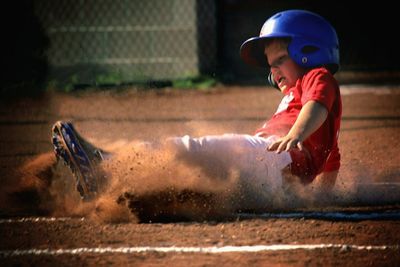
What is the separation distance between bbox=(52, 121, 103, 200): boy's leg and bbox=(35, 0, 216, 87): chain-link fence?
254 inches

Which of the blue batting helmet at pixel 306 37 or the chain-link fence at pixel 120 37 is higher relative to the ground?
the blue batting helmet at pixel 306 37

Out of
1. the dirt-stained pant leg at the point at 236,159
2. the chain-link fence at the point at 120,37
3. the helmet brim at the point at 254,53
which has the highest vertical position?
the helmet brim at the point at 254,53

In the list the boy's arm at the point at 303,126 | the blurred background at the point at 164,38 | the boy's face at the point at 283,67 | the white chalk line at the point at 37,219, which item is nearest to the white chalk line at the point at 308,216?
the white chalk line at the point at 37,219

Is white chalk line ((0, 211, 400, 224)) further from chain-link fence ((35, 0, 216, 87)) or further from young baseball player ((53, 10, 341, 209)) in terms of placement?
chain-link fence ((35, 0, 216, 87))

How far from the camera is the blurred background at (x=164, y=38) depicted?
10.0m

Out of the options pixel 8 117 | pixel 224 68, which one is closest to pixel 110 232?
pixel 8 117

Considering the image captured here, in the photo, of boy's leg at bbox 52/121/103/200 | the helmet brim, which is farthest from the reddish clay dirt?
the helmet brim

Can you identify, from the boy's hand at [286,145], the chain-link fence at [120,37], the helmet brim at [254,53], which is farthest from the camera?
the chain-link fence at [120,37]

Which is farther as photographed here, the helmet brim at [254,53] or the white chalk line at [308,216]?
the helmet brim at [254,53]

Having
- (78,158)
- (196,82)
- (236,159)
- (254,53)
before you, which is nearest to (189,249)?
Answer: (236,159)

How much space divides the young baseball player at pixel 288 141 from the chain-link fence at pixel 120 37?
6.20 meters

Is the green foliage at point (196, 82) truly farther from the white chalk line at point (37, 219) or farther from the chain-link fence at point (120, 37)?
the white chalk line at point (37, 219)

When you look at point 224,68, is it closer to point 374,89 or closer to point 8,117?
point 374,89

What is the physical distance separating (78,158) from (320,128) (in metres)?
1.34
